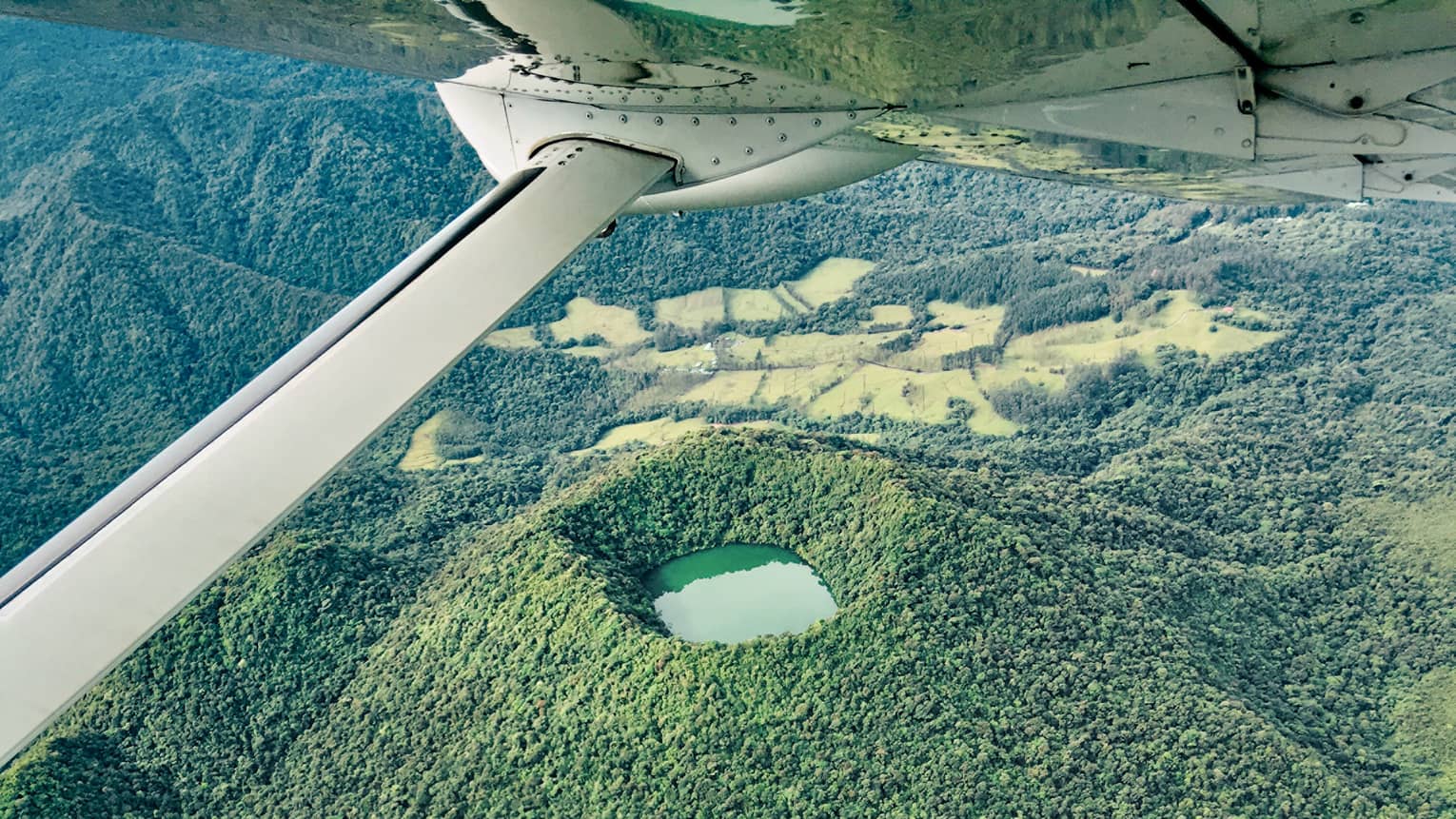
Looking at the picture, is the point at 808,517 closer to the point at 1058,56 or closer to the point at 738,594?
the point at 738,594

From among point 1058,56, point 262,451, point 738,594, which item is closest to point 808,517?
point 738,594

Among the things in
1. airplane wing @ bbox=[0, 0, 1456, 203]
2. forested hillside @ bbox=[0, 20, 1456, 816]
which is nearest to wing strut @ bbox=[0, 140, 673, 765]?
airplane wing @ bbox=[0, 0, 1456, 203]

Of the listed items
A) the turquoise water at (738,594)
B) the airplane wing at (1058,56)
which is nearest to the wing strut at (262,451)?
the airplane wing at (1058,56)

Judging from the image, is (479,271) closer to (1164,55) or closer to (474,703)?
(1164,55)

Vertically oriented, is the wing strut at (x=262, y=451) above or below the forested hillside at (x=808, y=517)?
above

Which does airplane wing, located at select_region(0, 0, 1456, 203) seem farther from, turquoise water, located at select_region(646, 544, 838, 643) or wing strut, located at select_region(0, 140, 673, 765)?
turquoise water, located at select_region(646, 544, 838, 643)

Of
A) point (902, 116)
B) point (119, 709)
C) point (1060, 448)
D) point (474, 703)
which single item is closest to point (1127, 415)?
point (1060, 448)

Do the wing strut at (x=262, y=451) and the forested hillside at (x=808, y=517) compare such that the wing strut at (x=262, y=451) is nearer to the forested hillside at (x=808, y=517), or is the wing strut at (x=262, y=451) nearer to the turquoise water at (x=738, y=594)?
the forested hillside at (x=808, y=517)
